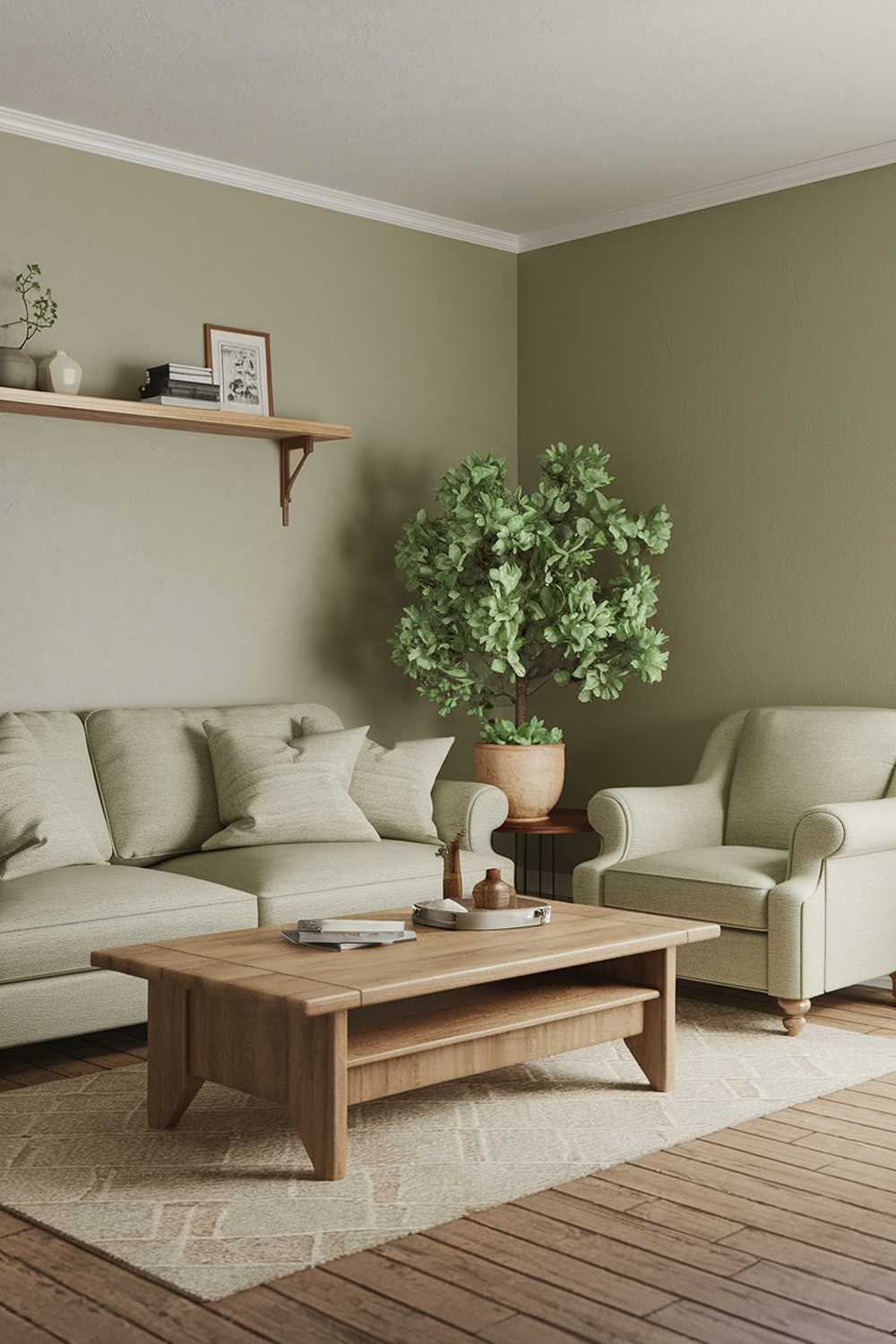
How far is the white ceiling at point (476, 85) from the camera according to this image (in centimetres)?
393

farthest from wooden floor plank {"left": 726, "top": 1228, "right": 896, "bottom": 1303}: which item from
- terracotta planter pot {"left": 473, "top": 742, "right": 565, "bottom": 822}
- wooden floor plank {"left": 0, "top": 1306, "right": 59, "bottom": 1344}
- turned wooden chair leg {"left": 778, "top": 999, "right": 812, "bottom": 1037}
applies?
terracotta planter pot {"left": 473, "top": 742, "right": 565, "bottom": 822}

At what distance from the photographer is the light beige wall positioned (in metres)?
4.78

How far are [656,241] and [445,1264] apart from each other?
4230 mm

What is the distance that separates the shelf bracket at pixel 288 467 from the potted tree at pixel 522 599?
46 cm

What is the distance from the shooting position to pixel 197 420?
4898 mm

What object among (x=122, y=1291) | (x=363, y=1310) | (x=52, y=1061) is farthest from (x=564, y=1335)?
(x=52, y=1061)

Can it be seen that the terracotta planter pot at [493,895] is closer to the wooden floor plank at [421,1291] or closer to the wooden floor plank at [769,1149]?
the wooden floor plank at [769,1149]

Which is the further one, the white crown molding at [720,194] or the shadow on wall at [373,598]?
the shadow on wall at [373,598]

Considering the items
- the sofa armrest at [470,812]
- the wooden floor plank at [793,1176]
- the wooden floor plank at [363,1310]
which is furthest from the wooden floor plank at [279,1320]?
the sofa armrest at [470,812]

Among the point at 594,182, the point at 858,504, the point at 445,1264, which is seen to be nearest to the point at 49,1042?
the point at 445,1264

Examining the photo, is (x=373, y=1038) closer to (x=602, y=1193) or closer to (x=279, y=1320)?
(x=602, y=1193)

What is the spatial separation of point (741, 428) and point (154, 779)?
8.22ft

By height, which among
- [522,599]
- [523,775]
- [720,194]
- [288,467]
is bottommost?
[523,775]

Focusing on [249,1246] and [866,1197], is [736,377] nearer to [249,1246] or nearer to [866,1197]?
[866,1197]
